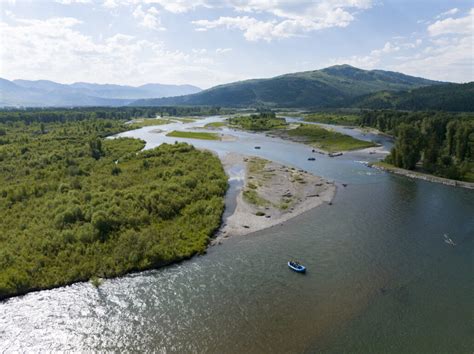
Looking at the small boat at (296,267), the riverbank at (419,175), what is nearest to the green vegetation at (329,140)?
the riverbank at (419,175)

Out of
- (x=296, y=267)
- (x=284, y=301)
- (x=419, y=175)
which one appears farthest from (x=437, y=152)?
(x=284, y=301)

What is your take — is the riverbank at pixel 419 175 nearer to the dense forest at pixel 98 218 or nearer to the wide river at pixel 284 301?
the wide river at pixel 284 301

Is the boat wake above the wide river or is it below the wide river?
above

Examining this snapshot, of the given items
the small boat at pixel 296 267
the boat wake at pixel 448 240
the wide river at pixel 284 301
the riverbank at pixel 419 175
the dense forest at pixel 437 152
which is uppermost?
the dense forest at pixel 437 152

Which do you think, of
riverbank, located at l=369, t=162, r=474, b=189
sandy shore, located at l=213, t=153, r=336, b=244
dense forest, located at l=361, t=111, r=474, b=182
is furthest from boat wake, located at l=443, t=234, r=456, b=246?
dense forest, located at l=361, t=111, r=474, b=182

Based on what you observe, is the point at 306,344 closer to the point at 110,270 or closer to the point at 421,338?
the point at 421,338

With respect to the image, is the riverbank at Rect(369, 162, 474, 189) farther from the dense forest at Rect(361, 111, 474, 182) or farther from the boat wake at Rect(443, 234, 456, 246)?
the boat wake at Rect(443, 234, 456, 246)

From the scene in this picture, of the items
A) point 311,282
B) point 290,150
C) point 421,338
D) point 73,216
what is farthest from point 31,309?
point 290,150
